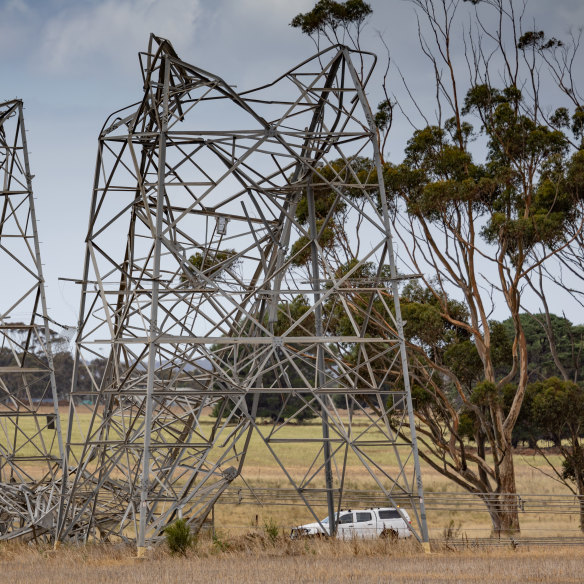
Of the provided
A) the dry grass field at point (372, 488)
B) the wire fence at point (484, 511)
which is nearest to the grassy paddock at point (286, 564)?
the wire fence at point (484, 511)

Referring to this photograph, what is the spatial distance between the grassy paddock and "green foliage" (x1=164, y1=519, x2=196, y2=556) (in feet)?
0.58

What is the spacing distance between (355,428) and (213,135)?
185 feet

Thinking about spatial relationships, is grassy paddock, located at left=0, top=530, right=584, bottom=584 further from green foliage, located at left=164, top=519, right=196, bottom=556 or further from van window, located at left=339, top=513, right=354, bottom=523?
van window, located at left=339, top=513, right=354, bottom=523

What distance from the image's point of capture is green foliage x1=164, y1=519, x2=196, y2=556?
17344 mm

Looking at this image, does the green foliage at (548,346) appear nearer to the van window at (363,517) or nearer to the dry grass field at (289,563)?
the van window at (363,517)

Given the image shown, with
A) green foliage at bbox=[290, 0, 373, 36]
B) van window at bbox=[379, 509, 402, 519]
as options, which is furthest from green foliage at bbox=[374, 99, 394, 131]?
van window at bbox=[379, 509, 402, 519]

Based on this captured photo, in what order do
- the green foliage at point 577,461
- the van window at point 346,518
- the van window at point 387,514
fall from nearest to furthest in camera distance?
the van window at point 346,518 < the van window at point 387,514 < the green foliage at point 577,461

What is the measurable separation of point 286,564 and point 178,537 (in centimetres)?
260

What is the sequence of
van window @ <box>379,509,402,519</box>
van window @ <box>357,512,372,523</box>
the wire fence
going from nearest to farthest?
the wire fence < van window @ <box>357,512,372,523</box> < van window @ <box>379,509,402,519</box>

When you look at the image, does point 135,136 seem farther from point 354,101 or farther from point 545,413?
point 545,413

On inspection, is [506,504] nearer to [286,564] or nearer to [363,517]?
[363,517]

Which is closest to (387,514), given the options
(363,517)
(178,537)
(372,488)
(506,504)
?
(363,517)

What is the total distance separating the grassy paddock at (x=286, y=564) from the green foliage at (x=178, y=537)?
0.58 ft

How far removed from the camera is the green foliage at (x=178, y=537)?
1734 cm
